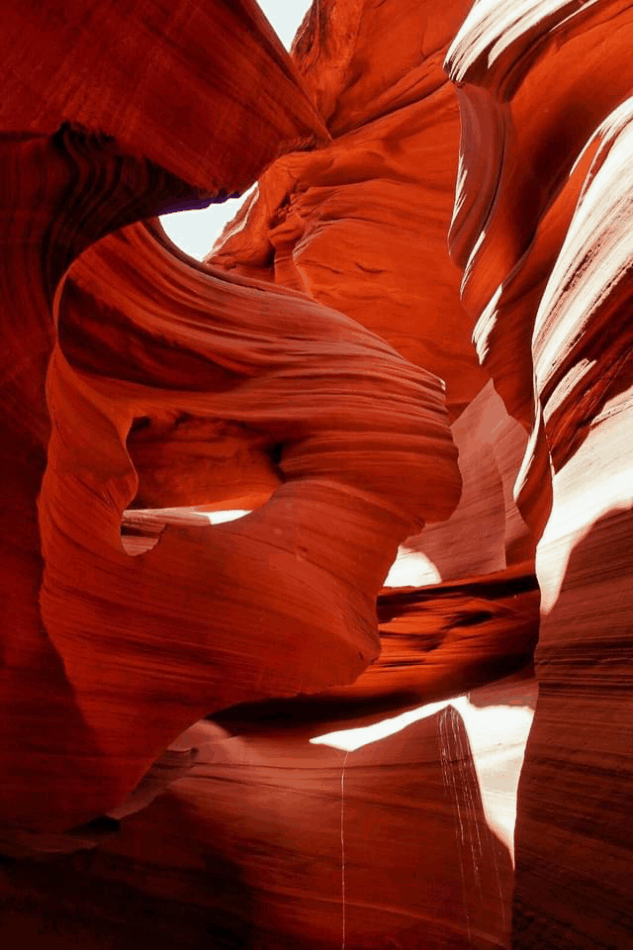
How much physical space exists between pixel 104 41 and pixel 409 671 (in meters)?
3.73

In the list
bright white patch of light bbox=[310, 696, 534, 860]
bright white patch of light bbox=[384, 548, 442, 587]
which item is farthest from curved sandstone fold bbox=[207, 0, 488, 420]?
bright white patch of light bbox=[310, 696, 534, 860]

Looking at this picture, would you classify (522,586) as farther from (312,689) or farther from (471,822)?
(312,689)

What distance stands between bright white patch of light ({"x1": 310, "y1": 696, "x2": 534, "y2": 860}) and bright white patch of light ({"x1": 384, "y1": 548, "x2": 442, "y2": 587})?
1.00m

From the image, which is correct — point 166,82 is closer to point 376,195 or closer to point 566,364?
point 566,364

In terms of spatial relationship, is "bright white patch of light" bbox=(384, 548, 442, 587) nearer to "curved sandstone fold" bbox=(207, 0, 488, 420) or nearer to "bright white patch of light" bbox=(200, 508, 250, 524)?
"bright white patch of light" bbox=(200, 508, 250, 524)

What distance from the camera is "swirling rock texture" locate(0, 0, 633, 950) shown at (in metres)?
1.50

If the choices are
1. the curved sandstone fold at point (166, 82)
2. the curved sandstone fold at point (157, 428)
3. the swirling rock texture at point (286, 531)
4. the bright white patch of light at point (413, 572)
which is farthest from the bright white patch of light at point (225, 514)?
the curved sandstone fold at point (166, 82)

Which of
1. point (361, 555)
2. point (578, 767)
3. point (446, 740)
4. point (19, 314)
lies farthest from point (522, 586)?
point (19, 314)

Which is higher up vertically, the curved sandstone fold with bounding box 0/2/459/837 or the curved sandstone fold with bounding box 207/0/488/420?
the curved sandstone fold with bounding box 207/0/488/420

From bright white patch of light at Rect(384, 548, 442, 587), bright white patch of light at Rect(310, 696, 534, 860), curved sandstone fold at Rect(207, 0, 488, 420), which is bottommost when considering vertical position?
bright white patch of light at Rect(310, 696, 534, 860)

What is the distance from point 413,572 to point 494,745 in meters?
2.00

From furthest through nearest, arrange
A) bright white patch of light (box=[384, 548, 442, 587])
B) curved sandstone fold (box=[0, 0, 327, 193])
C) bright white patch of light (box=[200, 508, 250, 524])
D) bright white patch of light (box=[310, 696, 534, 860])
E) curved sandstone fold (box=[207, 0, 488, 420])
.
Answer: curved sandstone fold (box=[207, 0, 488, 420]) < bright white patch of light (box=[384, 548, 442, 587]) < bright white patch of light (box=[200, 508, 250, 524]) < bright white patch of light (box=[310, 696, 534, 860]) < curved sandstone fold (box=[0, 0, 327, 193])

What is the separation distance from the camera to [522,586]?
4391mm

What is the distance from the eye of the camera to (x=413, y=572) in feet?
16.3
